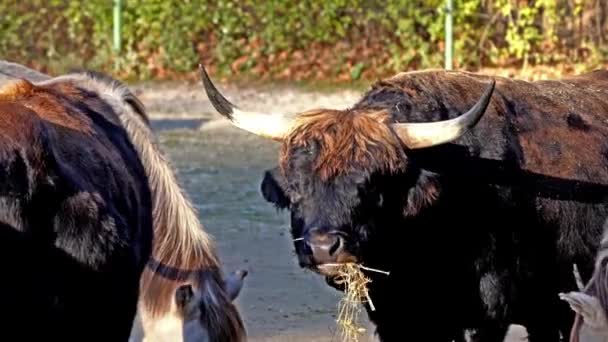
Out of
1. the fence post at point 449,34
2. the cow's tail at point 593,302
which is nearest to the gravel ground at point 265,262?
the fence post at point 449,34

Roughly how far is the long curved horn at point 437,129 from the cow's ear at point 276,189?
0.63 meters

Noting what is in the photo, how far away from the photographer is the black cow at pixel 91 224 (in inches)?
227

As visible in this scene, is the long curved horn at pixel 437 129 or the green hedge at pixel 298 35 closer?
the long curved horn at pixel 437 129

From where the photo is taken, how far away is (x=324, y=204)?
269 inches

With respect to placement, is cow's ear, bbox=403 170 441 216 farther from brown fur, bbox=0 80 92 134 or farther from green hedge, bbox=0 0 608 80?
green hedge, bbox=0 0 608 80

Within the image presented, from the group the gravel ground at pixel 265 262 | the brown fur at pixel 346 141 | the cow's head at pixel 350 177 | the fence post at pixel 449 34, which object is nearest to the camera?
the cow's head at pixel 350 177

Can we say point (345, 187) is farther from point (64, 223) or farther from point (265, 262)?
point (265, 262)

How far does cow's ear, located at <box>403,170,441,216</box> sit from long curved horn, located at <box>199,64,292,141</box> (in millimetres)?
669

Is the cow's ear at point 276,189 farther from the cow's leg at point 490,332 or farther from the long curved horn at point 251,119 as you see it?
the cow's leg at point 490,332

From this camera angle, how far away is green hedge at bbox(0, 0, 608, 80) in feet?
68.5

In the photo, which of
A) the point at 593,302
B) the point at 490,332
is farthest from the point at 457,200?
the point at 593,302

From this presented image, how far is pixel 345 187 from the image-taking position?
6.87m

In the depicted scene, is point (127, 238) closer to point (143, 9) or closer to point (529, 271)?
point (529, 271)

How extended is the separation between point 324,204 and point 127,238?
3.10ft
